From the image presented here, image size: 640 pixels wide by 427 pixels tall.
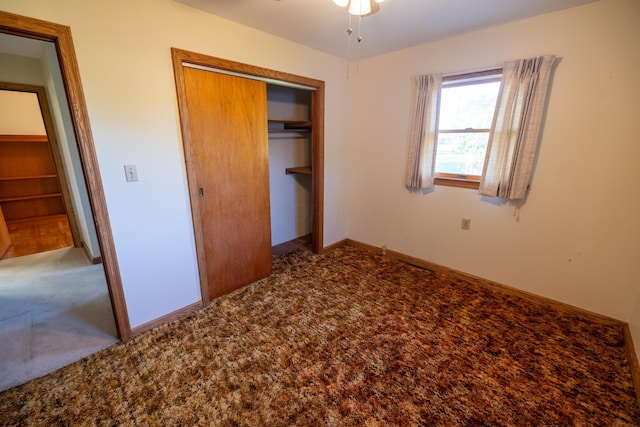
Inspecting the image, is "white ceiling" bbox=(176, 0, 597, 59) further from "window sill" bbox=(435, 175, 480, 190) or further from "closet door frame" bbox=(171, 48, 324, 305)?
"window sill" bbox=(435, 175, 480, 190)

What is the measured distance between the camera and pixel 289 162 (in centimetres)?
368

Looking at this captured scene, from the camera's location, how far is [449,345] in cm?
194

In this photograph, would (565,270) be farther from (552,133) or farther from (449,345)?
(449,345)

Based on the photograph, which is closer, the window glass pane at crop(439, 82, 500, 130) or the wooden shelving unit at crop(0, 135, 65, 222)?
the window glass pane at crop(439, 82, 500, 130)

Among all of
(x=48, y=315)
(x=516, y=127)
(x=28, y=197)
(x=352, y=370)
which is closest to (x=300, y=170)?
(x=516, y=127)

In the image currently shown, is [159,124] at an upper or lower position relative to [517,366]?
upper

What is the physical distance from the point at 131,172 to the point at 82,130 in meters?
0.35

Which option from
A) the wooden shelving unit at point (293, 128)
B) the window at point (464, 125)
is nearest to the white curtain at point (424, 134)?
the window at point (464, 125)

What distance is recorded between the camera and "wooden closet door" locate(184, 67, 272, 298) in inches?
85.2

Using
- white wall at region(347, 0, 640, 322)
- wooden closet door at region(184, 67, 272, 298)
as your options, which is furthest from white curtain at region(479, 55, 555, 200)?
wooden closet door at region(184, 67, 272, 298)

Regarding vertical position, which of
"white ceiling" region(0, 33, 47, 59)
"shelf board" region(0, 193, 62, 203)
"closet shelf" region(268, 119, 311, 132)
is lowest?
"shelf board" region(0, 193, 62, 203)

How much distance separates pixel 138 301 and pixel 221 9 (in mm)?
2273

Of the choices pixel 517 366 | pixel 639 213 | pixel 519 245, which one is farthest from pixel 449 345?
pixel 639 213

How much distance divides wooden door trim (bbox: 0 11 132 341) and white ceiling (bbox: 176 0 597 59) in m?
0.86
